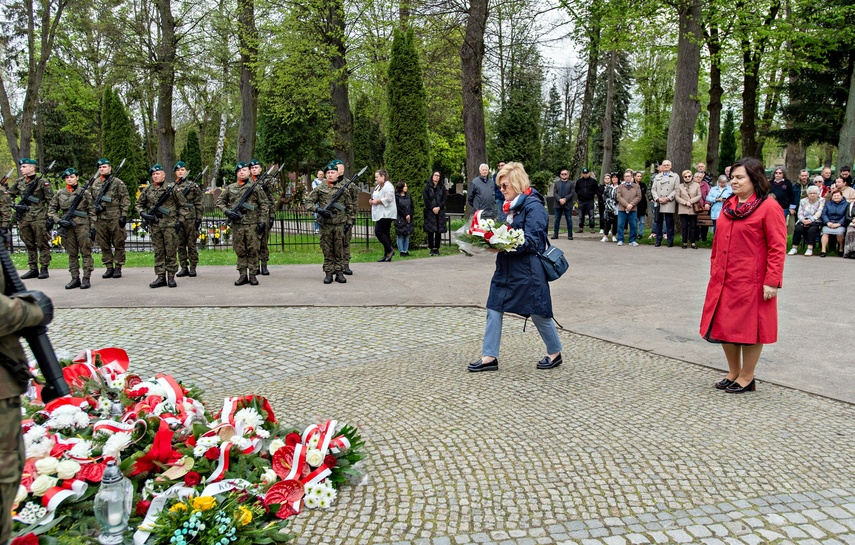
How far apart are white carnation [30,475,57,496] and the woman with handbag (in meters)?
15.0

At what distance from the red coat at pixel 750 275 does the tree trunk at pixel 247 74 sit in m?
23.3

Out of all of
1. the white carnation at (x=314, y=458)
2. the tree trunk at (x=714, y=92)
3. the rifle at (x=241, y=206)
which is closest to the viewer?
the white carnation at (x=314, y=458)

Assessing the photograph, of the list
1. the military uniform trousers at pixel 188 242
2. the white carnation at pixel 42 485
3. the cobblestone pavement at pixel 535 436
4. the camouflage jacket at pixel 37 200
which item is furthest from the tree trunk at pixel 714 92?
the white carnation at pixel 42 485

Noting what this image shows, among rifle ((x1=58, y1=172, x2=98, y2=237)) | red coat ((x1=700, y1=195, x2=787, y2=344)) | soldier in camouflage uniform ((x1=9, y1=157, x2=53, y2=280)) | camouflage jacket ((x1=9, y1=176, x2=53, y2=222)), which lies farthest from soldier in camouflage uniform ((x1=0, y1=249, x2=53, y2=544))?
camouflage jacket ((x1=9, y1=176, x2=53, y2=222))

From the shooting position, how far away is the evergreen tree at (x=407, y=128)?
55.1 feet

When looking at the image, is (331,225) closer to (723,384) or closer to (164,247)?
(164,247)

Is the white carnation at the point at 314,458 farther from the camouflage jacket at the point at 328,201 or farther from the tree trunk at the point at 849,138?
the tree trunk at the point at 849,138

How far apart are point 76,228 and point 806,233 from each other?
14.9 meters

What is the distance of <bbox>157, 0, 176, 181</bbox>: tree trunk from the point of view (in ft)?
85.4

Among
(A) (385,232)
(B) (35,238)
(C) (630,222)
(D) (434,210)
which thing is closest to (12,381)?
(B) (35,238)

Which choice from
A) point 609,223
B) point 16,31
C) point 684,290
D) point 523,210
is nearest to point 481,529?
point 523,210

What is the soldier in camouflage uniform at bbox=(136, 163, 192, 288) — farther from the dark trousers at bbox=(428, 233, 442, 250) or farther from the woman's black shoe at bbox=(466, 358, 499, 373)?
the woman's black shoe at bbox=(466, 358, 499, 373)

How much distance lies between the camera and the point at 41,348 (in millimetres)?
2600

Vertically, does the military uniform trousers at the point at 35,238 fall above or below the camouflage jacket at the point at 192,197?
below
